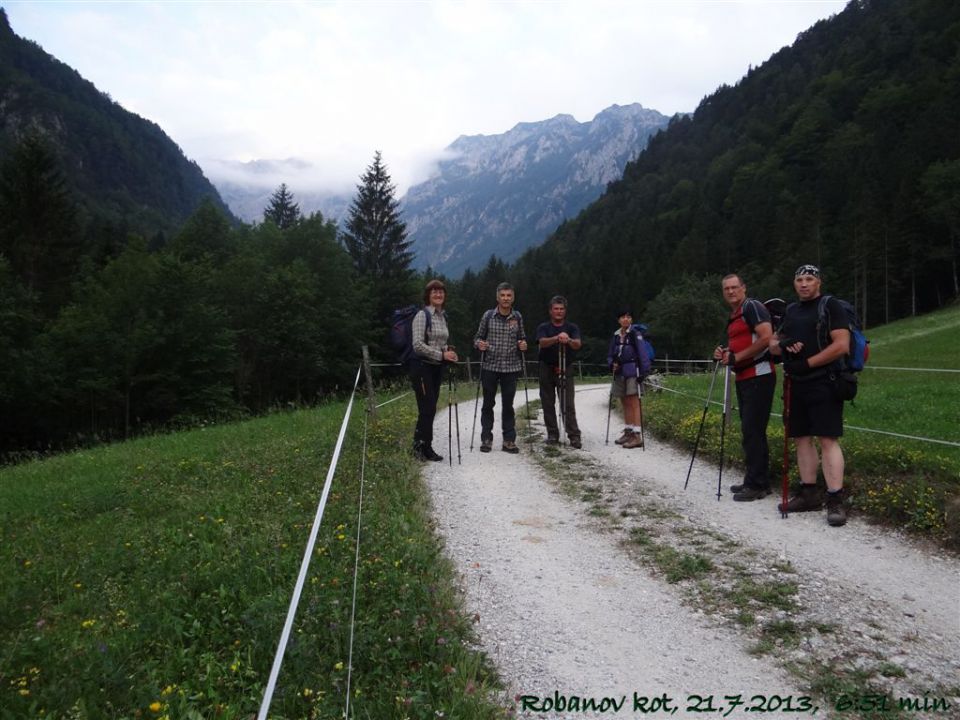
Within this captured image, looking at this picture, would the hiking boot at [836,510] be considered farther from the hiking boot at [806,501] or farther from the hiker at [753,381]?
the hiker at [753,381]

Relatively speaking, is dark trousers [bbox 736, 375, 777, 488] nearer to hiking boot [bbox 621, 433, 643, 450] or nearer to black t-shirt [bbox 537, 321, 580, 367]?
hiking boot [bbox 621, 433, 643, 450]

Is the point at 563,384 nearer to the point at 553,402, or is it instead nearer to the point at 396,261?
the point at 553,402

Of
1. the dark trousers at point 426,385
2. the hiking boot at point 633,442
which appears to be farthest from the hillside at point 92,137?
the hiking boot at point 633,442

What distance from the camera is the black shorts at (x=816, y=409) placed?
5.91 meters

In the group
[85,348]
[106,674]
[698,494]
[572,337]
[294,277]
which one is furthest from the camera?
[294,277]

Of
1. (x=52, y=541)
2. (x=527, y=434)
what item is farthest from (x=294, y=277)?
(x=52, y=541)

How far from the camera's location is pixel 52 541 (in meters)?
6.21

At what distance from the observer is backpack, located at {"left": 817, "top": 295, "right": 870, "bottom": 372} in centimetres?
584

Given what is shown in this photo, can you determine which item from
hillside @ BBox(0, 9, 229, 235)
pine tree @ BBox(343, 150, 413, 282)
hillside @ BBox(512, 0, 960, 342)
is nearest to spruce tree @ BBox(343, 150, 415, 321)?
pine tree @ BBox(343, 150, 413, 282)

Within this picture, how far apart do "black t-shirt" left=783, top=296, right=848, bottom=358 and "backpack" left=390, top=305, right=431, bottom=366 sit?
480 cm

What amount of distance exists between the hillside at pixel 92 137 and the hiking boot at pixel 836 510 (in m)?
139

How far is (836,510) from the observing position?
5914 millimetres

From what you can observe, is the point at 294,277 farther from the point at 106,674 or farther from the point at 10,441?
the point at 106,674

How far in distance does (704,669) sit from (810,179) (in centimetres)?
11101
